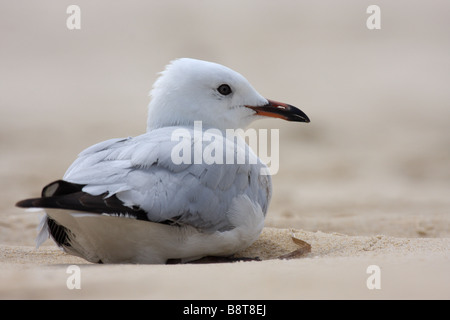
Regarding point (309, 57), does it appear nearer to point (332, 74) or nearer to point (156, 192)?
point (332, 74)

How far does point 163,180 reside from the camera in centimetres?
354

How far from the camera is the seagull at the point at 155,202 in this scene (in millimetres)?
3365

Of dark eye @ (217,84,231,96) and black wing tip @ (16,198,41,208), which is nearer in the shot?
black wing tip @ (16,198,41,208)

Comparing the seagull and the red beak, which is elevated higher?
the red beak

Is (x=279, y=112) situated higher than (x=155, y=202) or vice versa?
(x=279, y=112)

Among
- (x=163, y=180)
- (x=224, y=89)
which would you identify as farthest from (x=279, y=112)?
(x=163, y=180)

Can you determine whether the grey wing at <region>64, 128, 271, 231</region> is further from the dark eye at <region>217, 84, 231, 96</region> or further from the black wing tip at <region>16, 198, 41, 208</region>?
the dark eye at <region>217, 84, 231, 96</region>

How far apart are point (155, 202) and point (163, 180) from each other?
0.47 feet

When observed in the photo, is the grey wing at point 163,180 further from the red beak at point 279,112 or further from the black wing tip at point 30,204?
the red beak at point 279,112

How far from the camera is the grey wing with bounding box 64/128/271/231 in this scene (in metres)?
3.45

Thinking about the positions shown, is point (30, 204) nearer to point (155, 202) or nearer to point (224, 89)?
point (155, 202)

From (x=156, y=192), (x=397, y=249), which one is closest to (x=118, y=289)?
(x=156, y=192)

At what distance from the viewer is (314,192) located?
26.8 feet

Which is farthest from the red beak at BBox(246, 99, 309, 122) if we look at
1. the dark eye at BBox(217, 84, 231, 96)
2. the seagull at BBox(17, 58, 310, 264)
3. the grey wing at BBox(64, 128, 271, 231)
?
the grey wing at BBox(64, 128, 271, 231)
